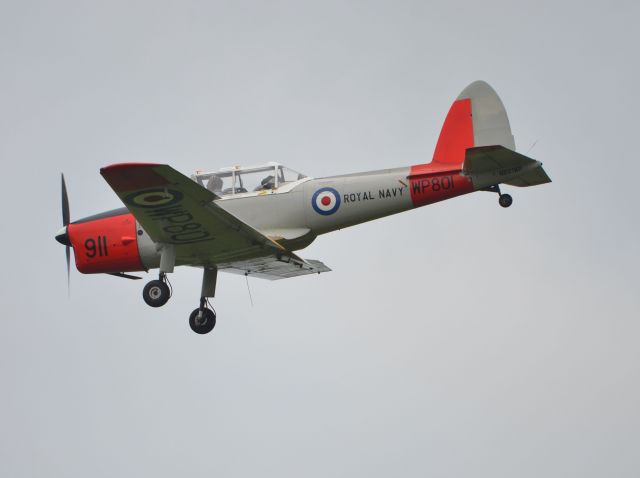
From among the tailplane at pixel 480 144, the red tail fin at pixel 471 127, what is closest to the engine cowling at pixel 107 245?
the red tail fin at pixel 471 127

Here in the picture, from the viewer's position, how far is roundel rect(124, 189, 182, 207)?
14242 mm

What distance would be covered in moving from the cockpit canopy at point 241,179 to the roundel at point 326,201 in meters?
0.47

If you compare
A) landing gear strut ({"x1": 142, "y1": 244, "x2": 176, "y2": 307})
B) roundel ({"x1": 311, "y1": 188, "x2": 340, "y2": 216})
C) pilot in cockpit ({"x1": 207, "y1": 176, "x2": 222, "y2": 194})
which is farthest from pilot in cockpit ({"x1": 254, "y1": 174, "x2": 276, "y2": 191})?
landing gear strut ({"x1": 142, "y1": 244, "x2": 176, "y2": 307})

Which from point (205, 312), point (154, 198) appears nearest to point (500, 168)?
point (154, 198)

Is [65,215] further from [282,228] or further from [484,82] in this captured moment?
[484,82]

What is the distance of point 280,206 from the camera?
15.9 meters

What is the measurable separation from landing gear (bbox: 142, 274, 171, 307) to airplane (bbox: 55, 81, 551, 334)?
2 cm

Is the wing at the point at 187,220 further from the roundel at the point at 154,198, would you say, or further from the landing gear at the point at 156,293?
the landing gear at the point at 156,293

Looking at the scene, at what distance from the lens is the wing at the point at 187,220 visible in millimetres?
13914

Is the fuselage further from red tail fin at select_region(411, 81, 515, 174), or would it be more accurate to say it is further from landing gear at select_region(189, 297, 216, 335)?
landing gear at select_region(189, 297, 216, 335)

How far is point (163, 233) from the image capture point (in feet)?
50.5

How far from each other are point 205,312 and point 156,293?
138 centimetres

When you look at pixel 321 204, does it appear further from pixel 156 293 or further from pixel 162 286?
pixel 156 293

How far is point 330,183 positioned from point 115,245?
3.59 meters
